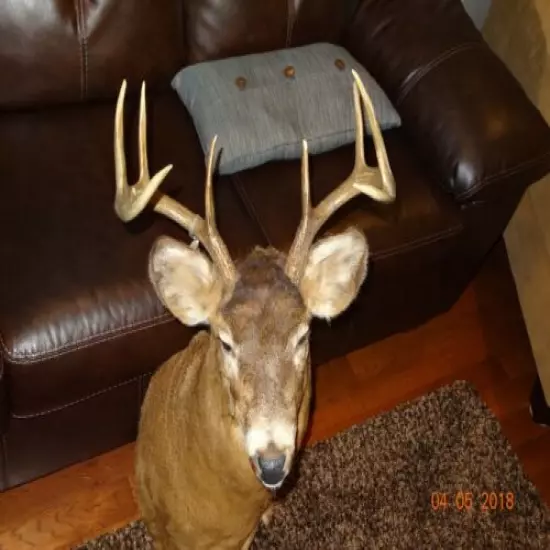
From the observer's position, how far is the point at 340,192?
1.61 meters

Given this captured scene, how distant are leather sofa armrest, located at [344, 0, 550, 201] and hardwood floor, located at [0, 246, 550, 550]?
0.62 metres

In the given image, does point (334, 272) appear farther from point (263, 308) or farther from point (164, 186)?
point (164, 186)

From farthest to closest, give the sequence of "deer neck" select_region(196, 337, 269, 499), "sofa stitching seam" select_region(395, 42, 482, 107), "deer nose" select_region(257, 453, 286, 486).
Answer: "sofa stitching seam" select_region(395, 42, 482, 107) < "deer neck" select_region(196, 337, 269, 499) < "deer nose" select_region(257, 453, 286, 486)

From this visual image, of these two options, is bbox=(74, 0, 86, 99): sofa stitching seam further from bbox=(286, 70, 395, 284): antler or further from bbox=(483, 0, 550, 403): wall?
bbox=(483, 0, 550, 403): wall

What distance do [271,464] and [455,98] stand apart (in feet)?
3.72

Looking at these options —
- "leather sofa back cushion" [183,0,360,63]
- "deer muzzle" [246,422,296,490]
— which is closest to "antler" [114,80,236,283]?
"deer muzzle" [246,422,296,490]

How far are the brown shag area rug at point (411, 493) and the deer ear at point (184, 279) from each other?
764 millimetres

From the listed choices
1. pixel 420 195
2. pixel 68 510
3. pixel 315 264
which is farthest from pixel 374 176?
pixel 68 510

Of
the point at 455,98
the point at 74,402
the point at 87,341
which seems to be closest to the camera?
the point at 87,341

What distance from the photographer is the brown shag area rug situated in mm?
2162

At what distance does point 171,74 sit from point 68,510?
1.13 metres
